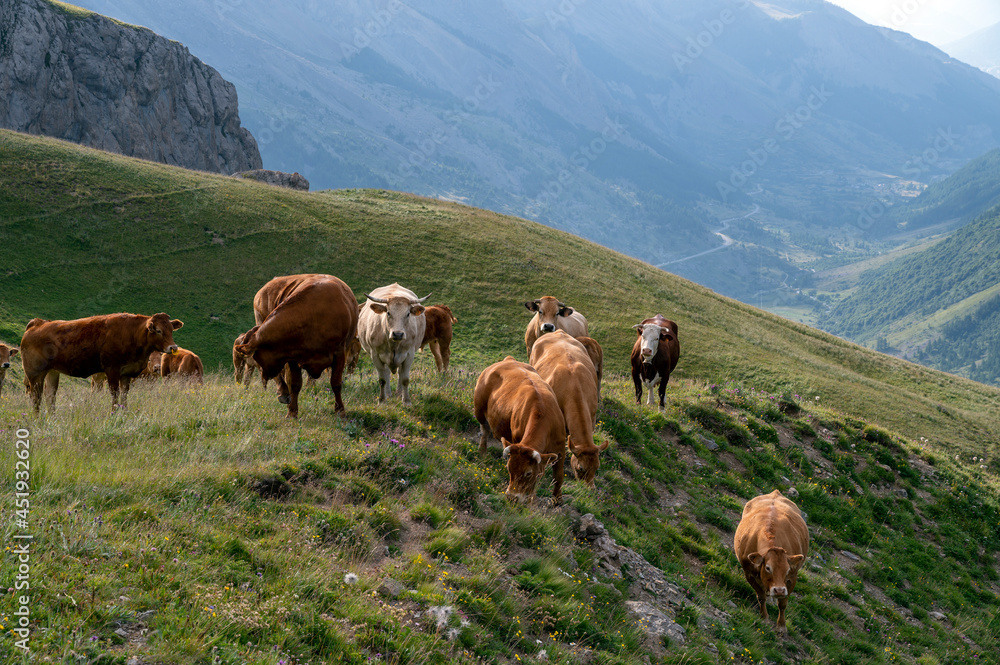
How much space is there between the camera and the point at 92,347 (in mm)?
12469

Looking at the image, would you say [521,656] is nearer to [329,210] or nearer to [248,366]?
[248,366]

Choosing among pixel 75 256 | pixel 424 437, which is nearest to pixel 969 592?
pixel 424 437

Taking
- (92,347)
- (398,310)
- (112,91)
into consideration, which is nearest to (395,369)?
(398,310)

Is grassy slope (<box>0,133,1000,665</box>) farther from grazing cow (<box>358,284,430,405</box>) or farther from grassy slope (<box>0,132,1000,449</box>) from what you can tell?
grassy slope (<box>0,132,1000,449</box>)

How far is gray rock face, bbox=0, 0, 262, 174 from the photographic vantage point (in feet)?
288

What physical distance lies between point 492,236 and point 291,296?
139 feet

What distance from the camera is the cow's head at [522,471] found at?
31.4 ft

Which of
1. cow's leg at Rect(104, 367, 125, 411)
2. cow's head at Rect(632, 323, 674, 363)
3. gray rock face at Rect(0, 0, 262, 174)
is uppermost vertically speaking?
gray rock face at Rect(0, 0, 262, 174)

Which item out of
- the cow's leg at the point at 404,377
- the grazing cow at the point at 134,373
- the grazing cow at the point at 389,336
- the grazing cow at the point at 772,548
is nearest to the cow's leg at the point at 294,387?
the grazing cow at the point at 389,336

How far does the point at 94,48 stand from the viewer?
94750 millimetres

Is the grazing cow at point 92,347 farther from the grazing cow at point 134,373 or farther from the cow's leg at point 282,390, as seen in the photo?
the cow's leg at point 282,390

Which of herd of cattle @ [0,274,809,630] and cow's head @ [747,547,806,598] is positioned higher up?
herd of cattle @ [0,274,809,630]

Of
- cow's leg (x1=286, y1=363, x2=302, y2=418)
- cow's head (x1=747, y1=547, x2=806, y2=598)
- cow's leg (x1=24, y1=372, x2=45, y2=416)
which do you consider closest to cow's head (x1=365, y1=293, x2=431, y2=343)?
cow's leg (x1=286, y1=363, x2=302, y2=418)

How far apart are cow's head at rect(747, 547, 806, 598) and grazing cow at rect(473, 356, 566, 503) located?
3769mm
